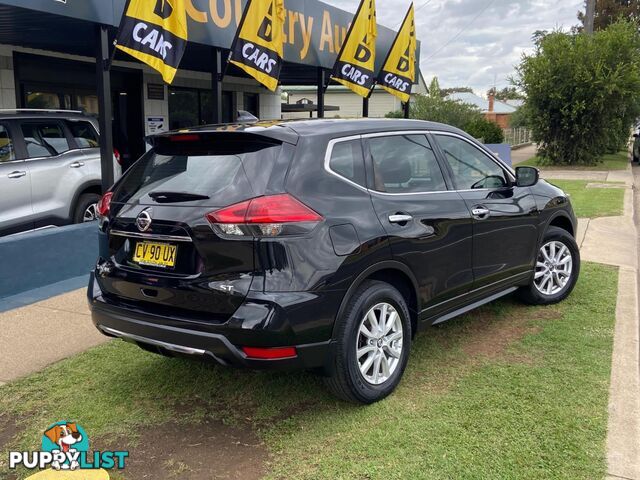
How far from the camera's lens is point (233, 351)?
317 centimetres

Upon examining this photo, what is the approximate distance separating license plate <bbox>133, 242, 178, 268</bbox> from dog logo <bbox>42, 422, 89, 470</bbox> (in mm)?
1003

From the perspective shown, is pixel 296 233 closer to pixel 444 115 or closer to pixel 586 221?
pixel 586 221

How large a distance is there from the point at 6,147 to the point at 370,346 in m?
5.27

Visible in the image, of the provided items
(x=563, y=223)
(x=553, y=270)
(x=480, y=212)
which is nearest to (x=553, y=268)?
(x=553, y=270)

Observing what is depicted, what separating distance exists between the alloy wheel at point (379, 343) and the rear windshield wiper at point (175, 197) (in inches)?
46.5

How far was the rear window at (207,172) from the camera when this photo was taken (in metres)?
3.29

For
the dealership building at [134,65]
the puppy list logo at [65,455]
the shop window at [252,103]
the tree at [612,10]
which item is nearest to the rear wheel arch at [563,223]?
the puppy list logo at [65,455]

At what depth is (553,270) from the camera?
563 centimetres

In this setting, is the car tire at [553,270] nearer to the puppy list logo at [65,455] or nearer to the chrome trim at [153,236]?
the chrome trim at [153,236]

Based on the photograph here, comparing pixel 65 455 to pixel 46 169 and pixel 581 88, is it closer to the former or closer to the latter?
pixel 46 169

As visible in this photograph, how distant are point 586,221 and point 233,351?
8808 millimetres

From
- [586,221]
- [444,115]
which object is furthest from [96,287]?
[444,115]

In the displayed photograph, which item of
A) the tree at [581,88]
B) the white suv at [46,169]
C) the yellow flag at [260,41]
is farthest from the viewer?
the tree at [581,88]

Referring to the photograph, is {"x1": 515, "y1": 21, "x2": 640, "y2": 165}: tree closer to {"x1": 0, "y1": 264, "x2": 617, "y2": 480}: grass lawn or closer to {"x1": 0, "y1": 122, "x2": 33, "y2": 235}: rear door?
{"x1": 0, "y1": 264, "x2": 617, "y2": 480}: grass lawn
